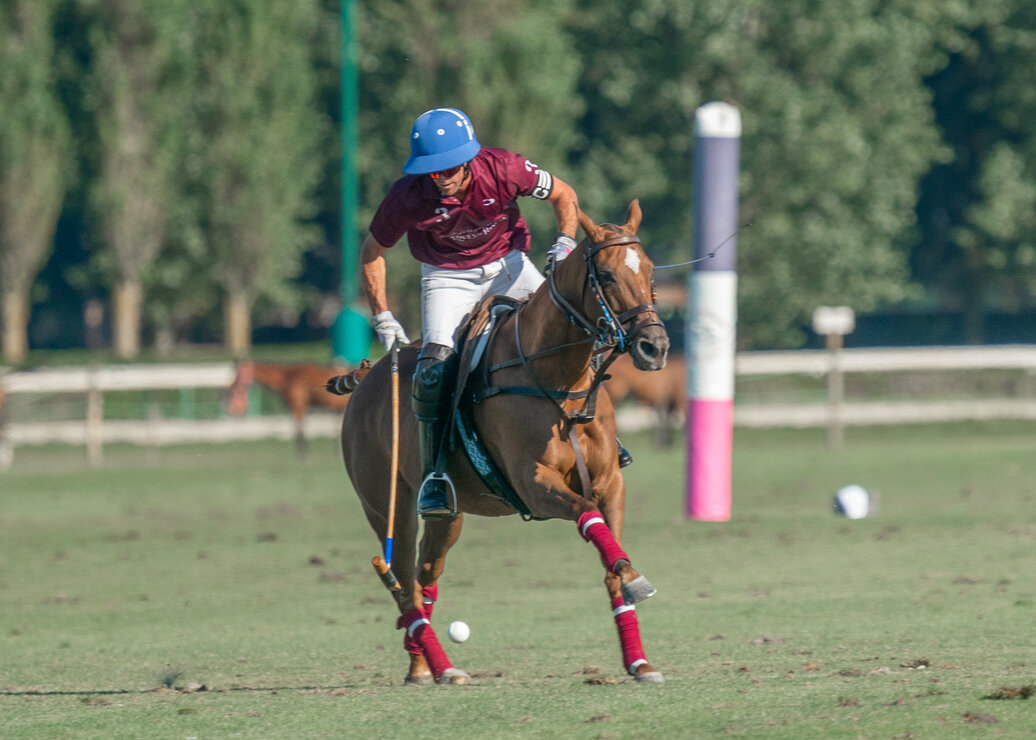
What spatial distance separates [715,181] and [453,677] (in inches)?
292

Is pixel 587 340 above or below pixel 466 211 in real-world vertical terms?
below

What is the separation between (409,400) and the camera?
8.55 metres

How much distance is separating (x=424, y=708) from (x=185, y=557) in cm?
795

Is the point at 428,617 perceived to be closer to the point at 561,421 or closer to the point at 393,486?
the point at 393,486

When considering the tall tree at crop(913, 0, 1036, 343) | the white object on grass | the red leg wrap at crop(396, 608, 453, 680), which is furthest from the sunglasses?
the tall tree at crop(913, 0, 1036, 343)

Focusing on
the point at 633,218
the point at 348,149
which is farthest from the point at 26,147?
the point at 633,218

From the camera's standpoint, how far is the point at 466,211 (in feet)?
26.3

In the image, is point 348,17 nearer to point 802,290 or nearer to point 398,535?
point 802,290

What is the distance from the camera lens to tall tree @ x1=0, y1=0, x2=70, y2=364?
110 ft

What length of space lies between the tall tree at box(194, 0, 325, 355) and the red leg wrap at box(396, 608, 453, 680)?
27407mm

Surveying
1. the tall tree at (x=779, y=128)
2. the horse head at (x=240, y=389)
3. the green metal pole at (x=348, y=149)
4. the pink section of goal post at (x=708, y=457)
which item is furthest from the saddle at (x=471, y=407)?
the tall tree at (x=779, y=128)

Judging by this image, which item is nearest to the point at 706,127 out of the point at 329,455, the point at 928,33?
the point at 329,455

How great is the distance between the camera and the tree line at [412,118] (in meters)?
34.0

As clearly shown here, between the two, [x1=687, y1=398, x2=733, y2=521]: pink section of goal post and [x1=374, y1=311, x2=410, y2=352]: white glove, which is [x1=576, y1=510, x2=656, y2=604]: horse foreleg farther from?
[x1=687, y1=398, x2=733, y2=521]: pink section of goal post
